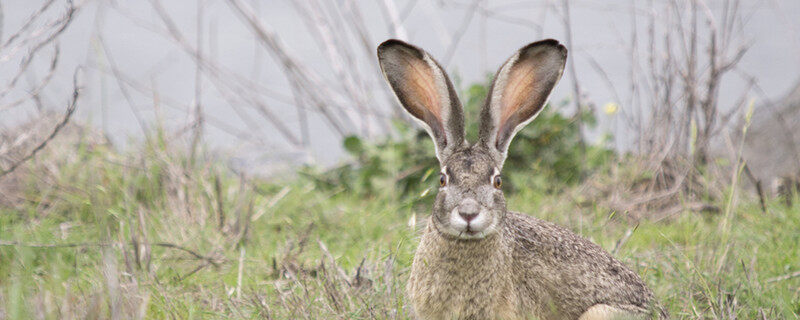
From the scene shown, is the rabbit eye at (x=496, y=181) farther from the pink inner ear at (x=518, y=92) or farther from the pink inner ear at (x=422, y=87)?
the pink inner ear at (x=422, y=87)

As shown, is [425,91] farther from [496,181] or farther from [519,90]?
[496,181]

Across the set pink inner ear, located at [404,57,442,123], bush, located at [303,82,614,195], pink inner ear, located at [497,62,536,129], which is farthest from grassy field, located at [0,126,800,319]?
pink inner ear, located at [497,62,536,129]

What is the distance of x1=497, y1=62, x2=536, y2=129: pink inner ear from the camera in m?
3.72

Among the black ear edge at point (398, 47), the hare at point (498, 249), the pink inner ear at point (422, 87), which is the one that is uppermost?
the black ear edge at point (398, 47)

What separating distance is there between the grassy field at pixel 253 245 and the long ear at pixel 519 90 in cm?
79

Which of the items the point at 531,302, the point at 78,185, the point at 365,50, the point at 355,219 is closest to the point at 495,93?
the point at 531,302

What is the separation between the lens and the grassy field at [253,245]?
3893mm

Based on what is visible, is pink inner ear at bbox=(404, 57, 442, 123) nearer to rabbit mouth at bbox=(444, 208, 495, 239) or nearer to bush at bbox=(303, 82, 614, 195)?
rabbit mouth at bbox=(444, 208, 495, 239)

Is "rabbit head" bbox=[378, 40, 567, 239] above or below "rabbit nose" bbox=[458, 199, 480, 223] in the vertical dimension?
above

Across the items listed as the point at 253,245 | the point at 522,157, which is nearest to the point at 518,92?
the point at 253,245

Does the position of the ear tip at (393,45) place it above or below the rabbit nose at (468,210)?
above

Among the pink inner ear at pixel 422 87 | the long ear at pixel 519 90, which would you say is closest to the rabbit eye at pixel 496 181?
the long ear at pixel 519 90

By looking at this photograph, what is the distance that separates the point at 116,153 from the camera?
7445 millimetres

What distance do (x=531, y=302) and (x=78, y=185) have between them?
14.9 feet
